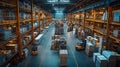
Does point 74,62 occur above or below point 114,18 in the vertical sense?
below

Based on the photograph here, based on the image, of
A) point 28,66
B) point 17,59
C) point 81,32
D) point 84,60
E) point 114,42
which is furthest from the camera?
point 81,32

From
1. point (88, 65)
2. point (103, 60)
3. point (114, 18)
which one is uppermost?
point (114, 18)

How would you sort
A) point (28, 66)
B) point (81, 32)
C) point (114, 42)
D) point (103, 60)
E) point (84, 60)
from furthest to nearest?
point (81, 32), point (114, 42), point (84, 60), point (28, 66), point (103, 60)

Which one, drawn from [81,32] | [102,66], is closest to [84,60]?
[102,66]

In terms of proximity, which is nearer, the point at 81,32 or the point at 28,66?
the point at 28,66

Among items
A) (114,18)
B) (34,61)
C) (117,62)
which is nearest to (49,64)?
(34,61)

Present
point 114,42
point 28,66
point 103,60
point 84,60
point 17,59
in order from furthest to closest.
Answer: point 114,42 < point 84,60 < point 17,59 < point 28,66 < point 103,60

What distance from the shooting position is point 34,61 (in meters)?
10.1

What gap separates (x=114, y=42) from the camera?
1156 cm

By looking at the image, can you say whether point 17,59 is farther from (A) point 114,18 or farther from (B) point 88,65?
(A) point 114,18

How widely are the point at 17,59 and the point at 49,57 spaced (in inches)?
98.0

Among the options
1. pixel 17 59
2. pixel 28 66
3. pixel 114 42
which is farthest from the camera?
pixel 114 42

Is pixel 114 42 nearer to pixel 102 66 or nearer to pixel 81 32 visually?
pixel 102 66

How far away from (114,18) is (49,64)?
5.80m
